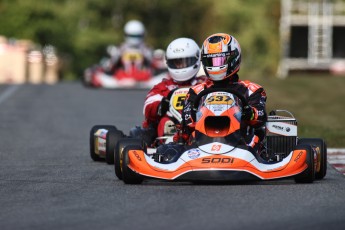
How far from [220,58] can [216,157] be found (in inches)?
50.4

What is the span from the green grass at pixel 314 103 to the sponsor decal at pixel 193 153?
220 inches

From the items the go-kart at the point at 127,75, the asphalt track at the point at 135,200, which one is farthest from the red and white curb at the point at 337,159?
the go-kart at the point at 127,75

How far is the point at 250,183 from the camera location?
1000cm

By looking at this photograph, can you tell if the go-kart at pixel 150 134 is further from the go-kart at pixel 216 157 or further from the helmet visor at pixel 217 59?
the go-kart at pixel 216 157

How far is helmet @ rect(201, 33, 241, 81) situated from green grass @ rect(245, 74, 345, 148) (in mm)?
4735

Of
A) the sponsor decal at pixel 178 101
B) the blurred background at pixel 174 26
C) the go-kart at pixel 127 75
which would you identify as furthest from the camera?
the blurred background at pixel 174 26

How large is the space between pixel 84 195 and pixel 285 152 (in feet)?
8.07

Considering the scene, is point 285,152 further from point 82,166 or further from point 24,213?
point 24,213

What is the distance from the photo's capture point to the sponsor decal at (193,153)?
388 inches

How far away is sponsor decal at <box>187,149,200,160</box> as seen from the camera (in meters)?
9.87

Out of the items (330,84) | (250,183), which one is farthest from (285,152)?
(330,84)

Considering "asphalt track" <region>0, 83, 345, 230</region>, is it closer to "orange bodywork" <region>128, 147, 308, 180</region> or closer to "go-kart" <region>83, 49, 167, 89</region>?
"orange bodywork" <region>128, 147, 308, 180</region>

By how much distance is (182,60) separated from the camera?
42.0ft

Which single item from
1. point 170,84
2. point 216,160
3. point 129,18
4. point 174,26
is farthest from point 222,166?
point 174,26
